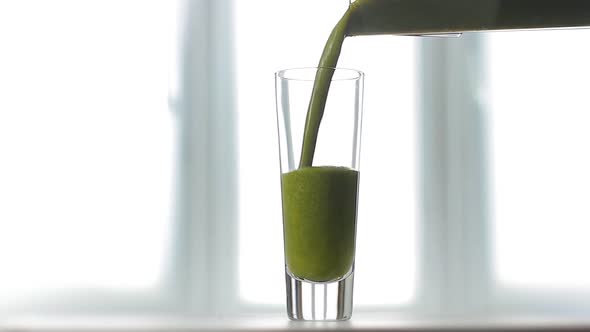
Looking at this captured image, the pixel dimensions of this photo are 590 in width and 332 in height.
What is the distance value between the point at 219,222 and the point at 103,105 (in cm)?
54

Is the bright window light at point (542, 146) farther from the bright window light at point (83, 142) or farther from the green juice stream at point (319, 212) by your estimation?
the green juice stream at point (319, 212)

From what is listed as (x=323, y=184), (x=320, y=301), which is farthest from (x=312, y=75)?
(x=320, y=301)

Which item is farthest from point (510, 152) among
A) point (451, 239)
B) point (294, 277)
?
point (294, 277)

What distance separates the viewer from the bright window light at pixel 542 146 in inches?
91.4

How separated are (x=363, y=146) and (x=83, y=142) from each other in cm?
90

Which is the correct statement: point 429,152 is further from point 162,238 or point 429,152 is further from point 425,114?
point 162,238

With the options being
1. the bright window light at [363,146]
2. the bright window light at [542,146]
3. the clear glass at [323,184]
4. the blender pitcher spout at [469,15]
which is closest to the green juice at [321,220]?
the clear glass at [323,184]

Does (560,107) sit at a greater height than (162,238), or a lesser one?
greater

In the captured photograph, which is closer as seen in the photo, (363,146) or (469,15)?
(469,15)

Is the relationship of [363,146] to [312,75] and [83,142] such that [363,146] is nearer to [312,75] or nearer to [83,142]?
[83,142]

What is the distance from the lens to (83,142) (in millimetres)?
2354

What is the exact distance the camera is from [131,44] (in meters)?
2.36

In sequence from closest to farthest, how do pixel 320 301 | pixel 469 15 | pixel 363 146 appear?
pixel 320 301
pixel 469 15
pixel 363 146

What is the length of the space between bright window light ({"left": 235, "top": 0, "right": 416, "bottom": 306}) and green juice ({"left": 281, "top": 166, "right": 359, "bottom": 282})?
1577 mm
